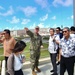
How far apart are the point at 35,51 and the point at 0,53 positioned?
4.61 ft

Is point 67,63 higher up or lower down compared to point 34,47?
lower down

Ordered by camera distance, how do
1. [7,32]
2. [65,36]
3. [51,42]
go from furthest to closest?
1. [51,42]
2. [7,32]
3. [65,36]

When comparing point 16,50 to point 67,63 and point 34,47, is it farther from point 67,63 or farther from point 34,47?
point 34,47

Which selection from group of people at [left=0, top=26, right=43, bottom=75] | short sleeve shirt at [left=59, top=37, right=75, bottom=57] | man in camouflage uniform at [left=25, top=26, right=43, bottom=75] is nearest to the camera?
group of people at [left=0, top=26, right=43, bottom=75]

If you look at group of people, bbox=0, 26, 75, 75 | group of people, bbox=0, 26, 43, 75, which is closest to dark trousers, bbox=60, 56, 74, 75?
group of people, bbox=0, 26, 75, 75

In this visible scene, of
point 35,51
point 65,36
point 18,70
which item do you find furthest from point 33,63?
point 18,70

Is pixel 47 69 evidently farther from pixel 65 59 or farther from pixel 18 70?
pixel 18 70

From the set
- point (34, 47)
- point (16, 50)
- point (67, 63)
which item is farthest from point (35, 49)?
point (16, 50)

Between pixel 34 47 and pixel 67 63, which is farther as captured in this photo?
pixel 34 47

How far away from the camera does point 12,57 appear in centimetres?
253

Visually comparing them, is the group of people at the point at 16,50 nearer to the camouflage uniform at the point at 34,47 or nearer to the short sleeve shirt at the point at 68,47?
the camouflage uniform at the point at 34,47

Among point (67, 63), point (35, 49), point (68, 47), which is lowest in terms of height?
point (67, 63)

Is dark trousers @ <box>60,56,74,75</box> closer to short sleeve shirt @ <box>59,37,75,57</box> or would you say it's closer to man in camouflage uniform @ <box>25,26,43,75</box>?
short sleeve shirt @ <box>59,37,75,57</box>

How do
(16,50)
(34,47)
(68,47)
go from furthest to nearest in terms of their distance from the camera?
(34,47) < (68,47) < (16,50)
